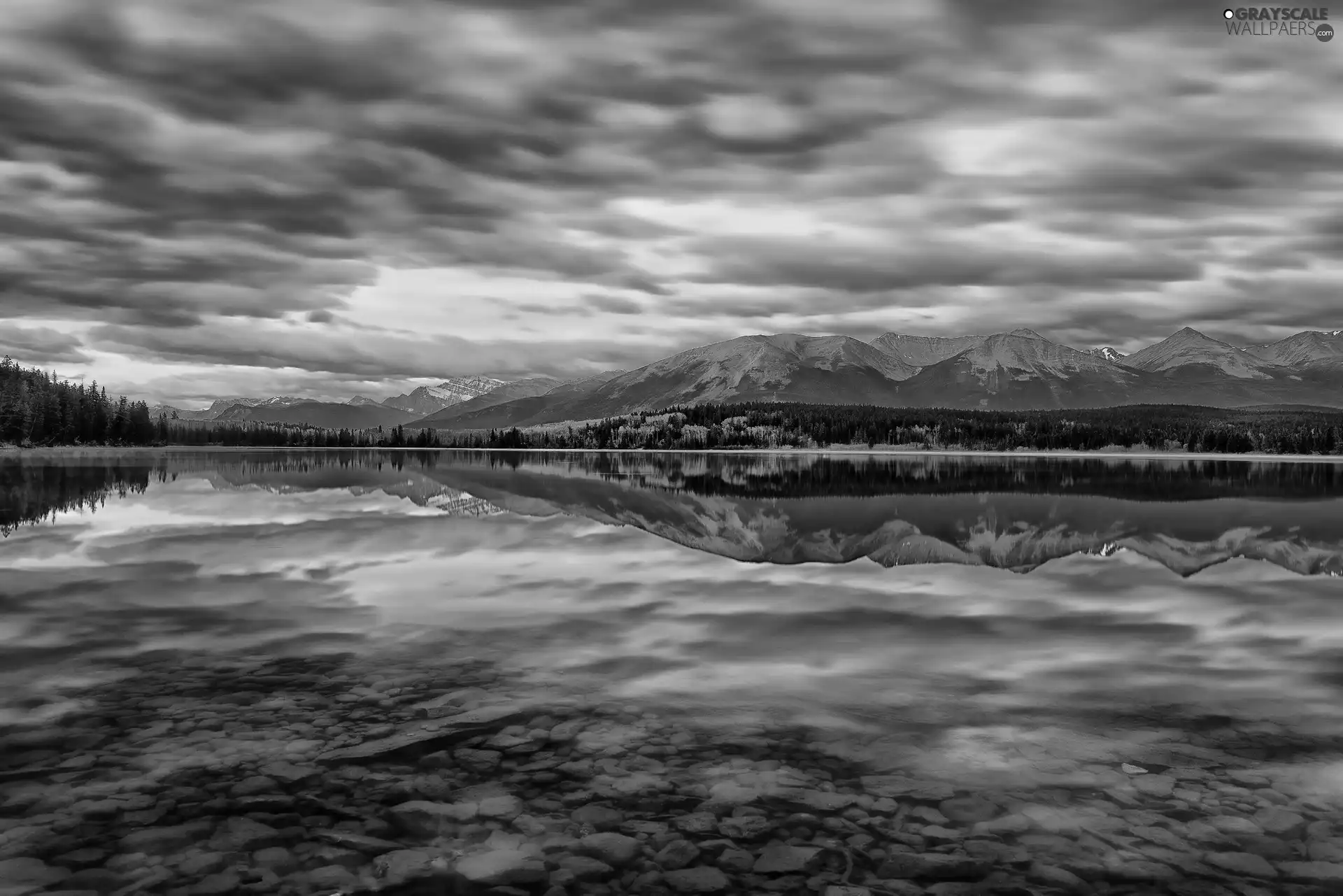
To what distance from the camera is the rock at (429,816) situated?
35.1 feet

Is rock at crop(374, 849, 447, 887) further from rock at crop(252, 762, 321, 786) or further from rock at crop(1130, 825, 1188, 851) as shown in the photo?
rock at crop(1130, 825, 1188, 851)

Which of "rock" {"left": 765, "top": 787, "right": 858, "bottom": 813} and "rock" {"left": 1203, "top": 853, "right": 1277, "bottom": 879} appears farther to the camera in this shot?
"rock" {"left": 765, "top": 787, "right": 858, "bottom": 813}

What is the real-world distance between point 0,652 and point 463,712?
1182 cm

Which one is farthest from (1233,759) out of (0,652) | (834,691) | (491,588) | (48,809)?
(0,652)

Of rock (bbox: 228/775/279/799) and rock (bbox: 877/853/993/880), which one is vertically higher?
rock (bbox: 228/775/279/799)

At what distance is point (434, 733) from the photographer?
45.7 feet

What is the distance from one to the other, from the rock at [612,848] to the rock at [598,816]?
20 centimetres

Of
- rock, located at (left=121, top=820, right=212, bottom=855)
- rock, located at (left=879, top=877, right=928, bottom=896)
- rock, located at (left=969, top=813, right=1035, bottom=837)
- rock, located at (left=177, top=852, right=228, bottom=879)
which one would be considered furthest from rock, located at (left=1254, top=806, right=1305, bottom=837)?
rock, located at (left=121, top=820, right=212, bottom=855)

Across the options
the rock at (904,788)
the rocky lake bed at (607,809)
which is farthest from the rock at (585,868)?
the rock at (904,788)

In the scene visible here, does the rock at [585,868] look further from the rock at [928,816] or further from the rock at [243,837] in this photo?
the rock at [928,816]

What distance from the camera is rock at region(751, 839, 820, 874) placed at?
32.3 ft

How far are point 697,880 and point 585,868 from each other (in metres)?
1.27

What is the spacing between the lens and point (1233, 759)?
13.1 m

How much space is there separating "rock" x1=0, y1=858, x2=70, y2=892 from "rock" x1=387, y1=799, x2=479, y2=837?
11.5 feet
